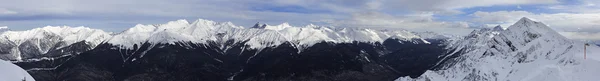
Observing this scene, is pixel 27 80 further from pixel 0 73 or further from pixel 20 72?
pixel 0 73

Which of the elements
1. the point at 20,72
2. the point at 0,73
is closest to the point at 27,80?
the point at 20,72

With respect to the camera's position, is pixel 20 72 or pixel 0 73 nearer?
pixel 0 73

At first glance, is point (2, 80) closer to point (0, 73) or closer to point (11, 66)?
point (0, 73)

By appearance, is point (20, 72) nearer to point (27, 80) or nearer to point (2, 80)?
point (27, 80)

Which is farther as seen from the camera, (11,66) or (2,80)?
(11,66)

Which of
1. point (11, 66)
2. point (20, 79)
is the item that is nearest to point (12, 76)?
point (20, 79)

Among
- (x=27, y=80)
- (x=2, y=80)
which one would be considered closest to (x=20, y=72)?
(x=27, y=80)

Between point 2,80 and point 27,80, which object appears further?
point 27,80
